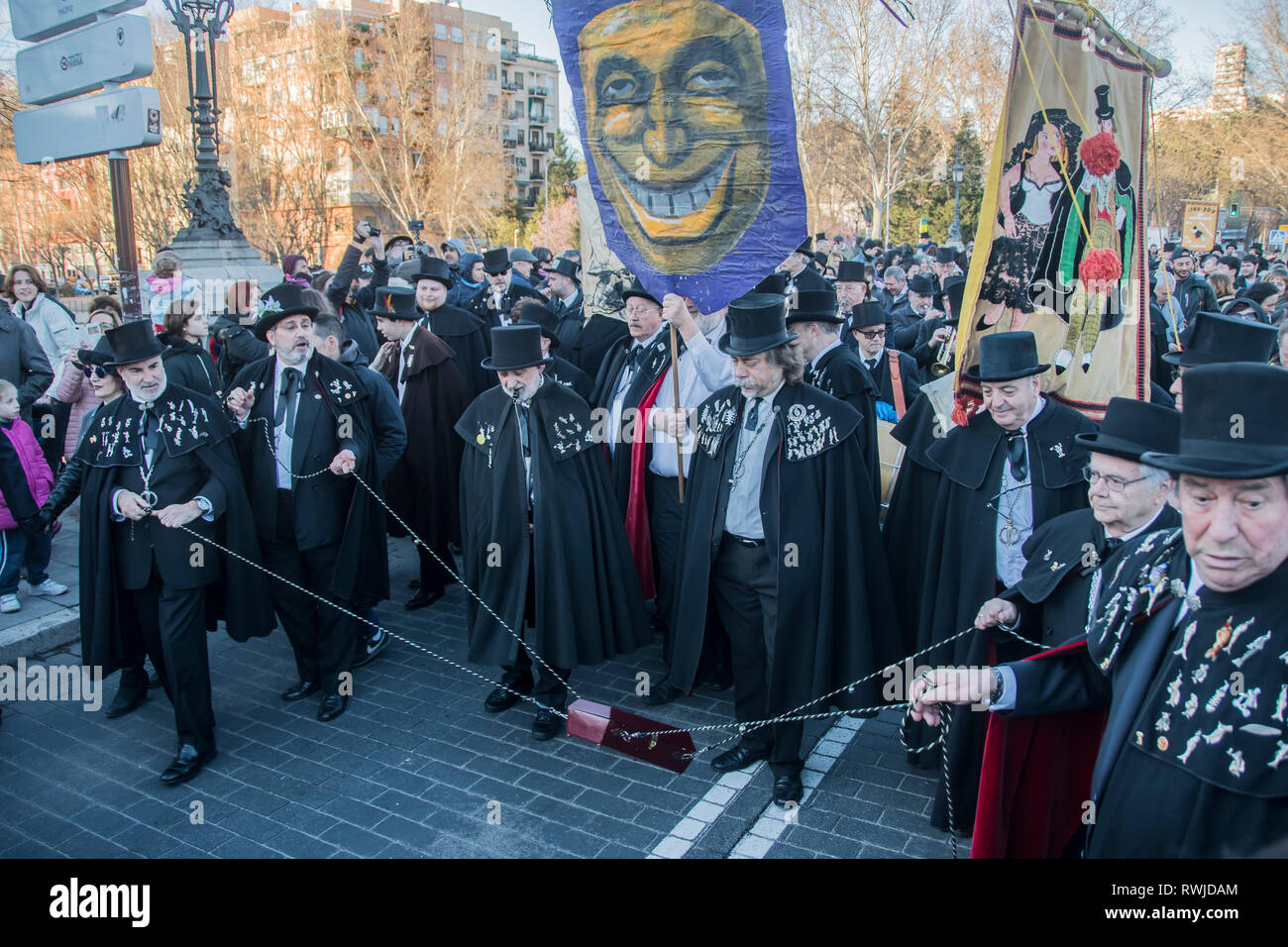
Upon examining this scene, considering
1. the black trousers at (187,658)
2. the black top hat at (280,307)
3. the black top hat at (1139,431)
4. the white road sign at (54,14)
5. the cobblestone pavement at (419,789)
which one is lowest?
the cobblestone pavement at (419,789)

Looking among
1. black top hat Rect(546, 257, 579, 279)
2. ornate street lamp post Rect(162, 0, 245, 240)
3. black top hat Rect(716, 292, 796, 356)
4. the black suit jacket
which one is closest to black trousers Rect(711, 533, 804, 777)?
black top hat Rect(716, 292, 796, 356)

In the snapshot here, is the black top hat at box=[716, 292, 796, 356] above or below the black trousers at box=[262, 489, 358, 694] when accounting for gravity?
above

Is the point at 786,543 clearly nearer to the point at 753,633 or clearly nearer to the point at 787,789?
the point at 753,633

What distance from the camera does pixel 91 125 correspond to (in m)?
6.62

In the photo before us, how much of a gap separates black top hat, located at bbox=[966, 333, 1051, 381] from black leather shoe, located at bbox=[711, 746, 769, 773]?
2383mm

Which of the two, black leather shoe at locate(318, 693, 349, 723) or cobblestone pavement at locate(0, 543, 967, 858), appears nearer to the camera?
cobblestone pavement at locate(0, 543, 967, 858)

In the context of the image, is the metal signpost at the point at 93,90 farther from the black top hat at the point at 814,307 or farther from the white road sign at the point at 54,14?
the black top hat at the point at 814,307

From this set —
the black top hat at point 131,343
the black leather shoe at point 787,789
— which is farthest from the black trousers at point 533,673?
the black top hat at point 131,343

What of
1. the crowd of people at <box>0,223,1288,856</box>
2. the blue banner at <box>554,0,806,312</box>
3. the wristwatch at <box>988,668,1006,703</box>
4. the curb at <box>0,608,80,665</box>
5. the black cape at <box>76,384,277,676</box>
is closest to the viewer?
the crowd of people at <box>0,223,1288,856</box>

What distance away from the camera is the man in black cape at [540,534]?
565 centimetres

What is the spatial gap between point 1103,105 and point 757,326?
213 centimetres

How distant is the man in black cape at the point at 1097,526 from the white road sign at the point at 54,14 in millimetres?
6580

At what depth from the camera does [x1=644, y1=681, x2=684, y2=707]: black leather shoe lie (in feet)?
19.8

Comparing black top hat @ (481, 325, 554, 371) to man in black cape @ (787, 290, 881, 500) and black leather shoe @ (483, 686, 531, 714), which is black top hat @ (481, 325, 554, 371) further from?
black leather shoe @ (483, 686, 531, 714)
